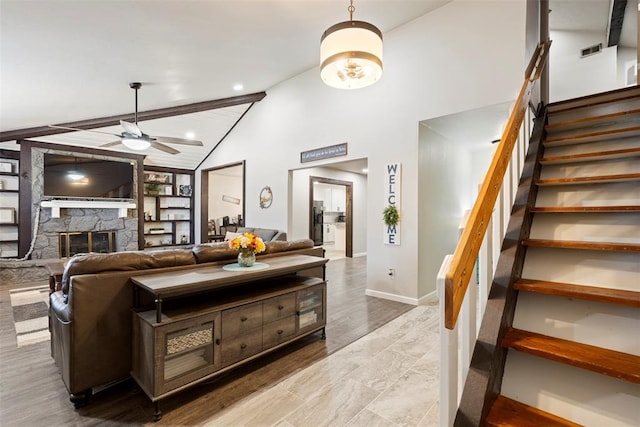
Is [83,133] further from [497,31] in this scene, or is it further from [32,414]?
[497,31]

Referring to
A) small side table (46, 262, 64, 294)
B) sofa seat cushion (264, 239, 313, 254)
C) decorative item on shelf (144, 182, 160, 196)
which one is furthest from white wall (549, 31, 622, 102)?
decorative item on shelf (144, 182, 160, 196)

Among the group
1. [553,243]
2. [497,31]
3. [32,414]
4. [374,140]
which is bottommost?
[32,414]

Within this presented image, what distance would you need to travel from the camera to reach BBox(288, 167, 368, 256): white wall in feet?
21.5

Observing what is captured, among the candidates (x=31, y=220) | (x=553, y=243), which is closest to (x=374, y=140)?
(x=553, y=243)

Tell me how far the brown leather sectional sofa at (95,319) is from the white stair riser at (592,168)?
126 inches

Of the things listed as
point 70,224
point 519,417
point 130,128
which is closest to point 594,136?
point 519,417

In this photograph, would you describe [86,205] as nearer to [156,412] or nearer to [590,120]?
[156,412]

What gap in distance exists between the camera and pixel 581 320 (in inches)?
52.5

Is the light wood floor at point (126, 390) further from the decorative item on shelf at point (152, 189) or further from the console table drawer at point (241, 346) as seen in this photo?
the decorative item on shelf at point (152, 189)

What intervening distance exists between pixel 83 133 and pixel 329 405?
24.0ft

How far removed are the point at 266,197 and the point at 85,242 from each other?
4.43 metres

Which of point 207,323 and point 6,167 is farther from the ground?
point 6,167

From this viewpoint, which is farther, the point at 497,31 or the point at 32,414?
the point at 497,31

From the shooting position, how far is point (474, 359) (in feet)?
4.13
